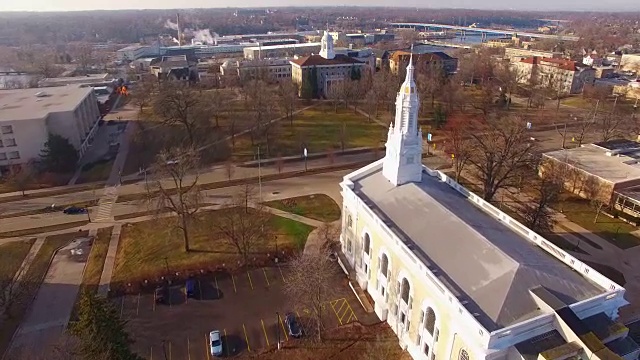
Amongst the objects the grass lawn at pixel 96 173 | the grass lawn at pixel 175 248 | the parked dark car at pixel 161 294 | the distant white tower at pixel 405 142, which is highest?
the distant white tower at pixel 405 142

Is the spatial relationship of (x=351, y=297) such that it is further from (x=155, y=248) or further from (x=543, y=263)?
(x=155, y=248)

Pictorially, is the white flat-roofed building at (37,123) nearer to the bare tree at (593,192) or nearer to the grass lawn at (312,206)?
the grass lawn at (312,206)

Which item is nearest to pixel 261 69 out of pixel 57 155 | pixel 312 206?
pixel 57 155

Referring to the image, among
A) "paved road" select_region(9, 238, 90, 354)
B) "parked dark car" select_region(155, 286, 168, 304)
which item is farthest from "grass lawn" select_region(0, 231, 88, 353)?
"parked dark car" select_region(155, 286, 168, 304)

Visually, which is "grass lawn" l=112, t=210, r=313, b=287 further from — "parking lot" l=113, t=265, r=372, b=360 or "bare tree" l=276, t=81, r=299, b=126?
"bare tree" l=276, t=81, r=299, b=126

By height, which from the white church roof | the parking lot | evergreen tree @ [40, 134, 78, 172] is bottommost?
the parking lot

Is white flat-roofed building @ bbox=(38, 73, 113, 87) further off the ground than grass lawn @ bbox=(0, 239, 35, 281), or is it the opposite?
white flat-roofed building @ bbox=(38, 73, 113, 87)

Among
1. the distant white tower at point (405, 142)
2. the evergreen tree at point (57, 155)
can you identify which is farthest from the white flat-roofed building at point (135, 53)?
the distant white tower at point (405, 142)

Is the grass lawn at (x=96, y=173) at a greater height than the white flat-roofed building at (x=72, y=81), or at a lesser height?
lesser
